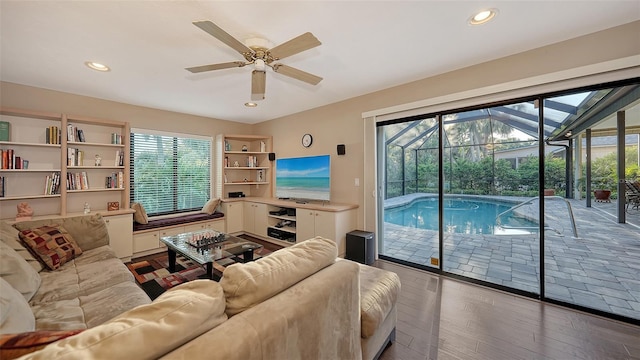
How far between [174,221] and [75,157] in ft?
5.17

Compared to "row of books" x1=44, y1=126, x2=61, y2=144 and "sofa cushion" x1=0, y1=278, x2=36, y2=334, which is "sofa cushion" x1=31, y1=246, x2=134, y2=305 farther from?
"row of books" x1=44, y1=126, x2=61, y2=144

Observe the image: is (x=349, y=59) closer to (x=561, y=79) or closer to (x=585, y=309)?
(x=561, y=79)

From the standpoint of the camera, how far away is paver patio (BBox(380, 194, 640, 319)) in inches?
83.7

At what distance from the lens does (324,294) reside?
114cm

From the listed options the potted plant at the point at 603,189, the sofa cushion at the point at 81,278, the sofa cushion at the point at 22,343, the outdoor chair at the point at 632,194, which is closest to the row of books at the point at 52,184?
the sofa cushion at the point at 81,278

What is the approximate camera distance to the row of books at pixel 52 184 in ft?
10.5

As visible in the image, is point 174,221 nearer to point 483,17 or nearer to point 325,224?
point 325,224

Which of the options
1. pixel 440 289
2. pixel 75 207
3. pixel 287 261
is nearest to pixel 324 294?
pixel 287 261

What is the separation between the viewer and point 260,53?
2.00m

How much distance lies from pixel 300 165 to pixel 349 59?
212cm

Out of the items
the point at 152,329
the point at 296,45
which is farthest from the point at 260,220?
the point at 152,329

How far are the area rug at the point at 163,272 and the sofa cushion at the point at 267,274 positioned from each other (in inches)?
63.9

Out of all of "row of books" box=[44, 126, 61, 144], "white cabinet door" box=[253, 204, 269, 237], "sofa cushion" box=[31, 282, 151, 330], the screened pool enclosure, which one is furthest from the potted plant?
"row of books" box=[44, 126, 61, 144]

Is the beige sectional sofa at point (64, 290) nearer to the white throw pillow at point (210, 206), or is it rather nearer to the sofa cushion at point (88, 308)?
the sofa cushion at point (88, 308)
